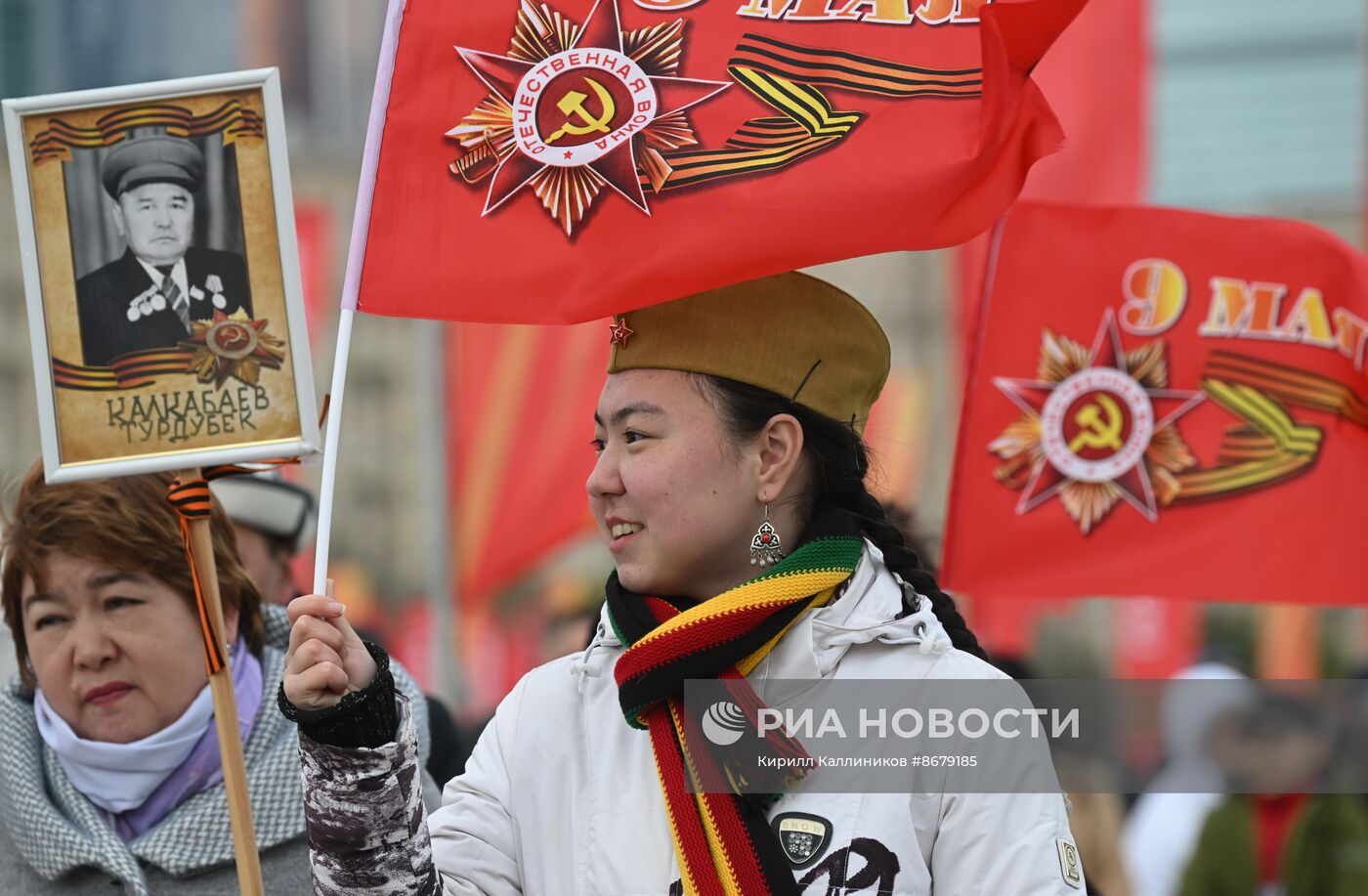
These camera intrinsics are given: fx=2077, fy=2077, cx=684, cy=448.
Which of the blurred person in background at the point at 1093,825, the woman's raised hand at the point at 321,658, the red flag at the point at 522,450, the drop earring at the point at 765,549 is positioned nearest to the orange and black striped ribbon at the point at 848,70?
the drop earring at the point at 765,549

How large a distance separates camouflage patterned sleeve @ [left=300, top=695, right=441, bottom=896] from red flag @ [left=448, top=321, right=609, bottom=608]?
5661 mm

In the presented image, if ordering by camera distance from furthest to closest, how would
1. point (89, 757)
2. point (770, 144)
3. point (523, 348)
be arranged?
point (523, 348)
point (89, 757)
point (770, 144)

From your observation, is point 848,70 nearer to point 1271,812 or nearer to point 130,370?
point 130,370

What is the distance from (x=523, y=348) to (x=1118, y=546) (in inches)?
174

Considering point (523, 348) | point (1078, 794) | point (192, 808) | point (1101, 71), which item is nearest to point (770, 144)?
point (192, 808)

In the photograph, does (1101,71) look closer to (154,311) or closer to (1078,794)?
(1078,794)

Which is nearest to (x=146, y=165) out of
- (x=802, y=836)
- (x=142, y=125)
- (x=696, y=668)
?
(x=142, y=125)

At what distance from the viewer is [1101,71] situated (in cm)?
733

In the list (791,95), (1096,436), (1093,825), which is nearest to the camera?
(791,95)

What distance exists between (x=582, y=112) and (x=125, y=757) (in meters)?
1.45

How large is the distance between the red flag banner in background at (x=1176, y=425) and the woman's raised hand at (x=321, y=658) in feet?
8.93

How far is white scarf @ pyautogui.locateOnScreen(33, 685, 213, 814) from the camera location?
370cm

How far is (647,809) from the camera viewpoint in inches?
116

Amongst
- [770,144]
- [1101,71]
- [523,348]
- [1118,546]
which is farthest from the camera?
[523,348]
